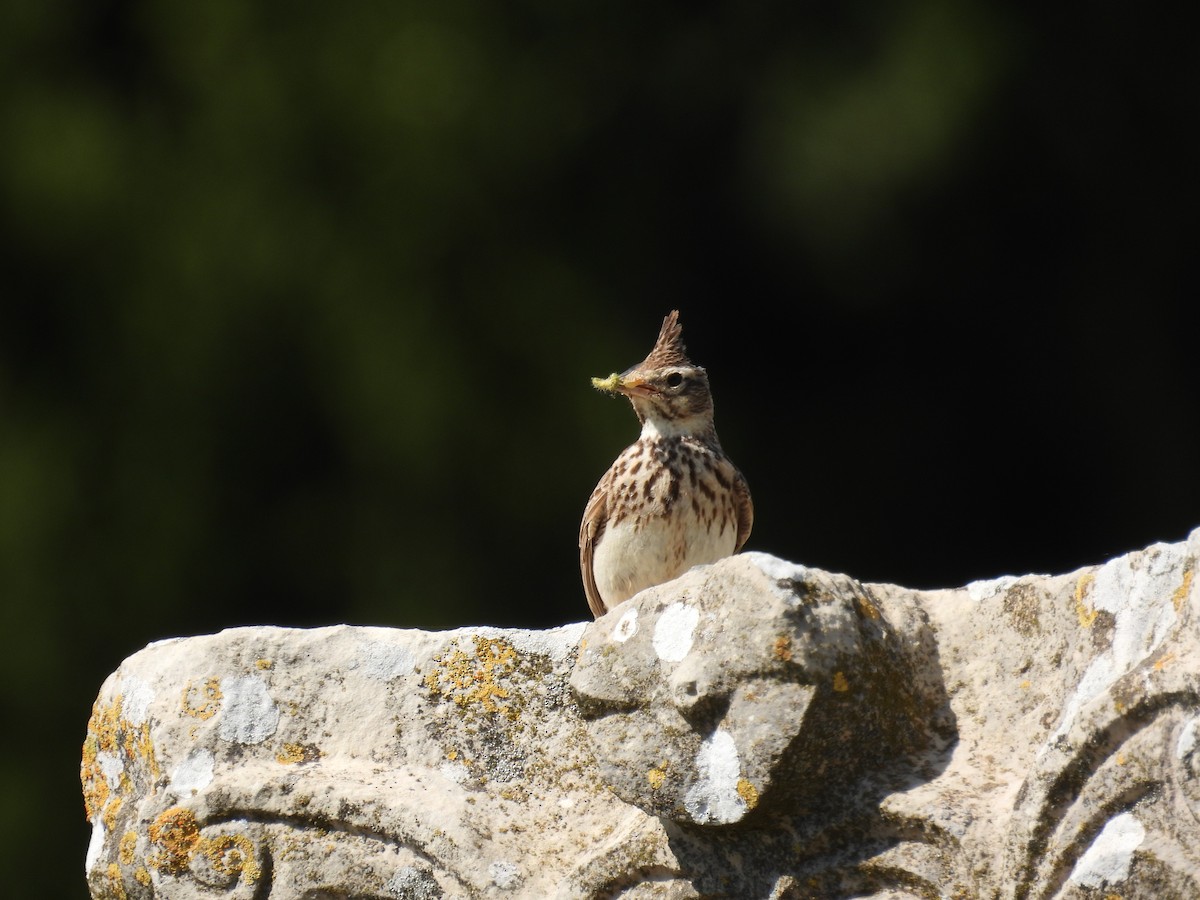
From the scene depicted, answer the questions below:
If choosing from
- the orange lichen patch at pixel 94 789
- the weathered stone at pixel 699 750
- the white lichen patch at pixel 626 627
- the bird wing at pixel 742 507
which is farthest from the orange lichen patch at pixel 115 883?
the bird wing at pixel 742 507

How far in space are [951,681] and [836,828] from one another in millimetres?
312

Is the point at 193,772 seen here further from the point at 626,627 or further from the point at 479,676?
the point at 626,627

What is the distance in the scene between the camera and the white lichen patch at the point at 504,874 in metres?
2.55

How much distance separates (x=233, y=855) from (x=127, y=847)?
22 centimetres

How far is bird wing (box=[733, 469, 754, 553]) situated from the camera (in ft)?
14.0

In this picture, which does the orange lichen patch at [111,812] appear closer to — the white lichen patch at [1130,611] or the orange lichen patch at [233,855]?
the orange lichen patch at [233,855]

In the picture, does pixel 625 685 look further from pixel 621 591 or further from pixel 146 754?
pixel 621 591

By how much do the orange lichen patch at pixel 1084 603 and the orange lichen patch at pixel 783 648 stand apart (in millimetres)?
Answer: 429

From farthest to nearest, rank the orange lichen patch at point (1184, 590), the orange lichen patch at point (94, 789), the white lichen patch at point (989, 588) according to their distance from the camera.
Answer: the orange lichen patch at point (94, 789) → the white lichen patch at point (989, 588) → the orange lichen patch at point (1184, 590)

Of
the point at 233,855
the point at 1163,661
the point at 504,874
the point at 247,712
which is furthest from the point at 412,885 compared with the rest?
the point at 1163,661

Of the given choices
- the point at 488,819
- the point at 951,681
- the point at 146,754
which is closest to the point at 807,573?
the point at 951,681

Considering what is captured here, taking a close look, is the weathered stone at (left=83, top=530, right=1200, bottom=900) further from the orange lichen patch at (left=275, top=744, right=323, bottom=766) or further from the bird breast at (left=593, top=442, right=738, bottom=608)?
the bird breast at (left=593, top=442, right=738, bottom=608)

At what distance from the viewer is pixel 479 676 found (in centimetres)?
275

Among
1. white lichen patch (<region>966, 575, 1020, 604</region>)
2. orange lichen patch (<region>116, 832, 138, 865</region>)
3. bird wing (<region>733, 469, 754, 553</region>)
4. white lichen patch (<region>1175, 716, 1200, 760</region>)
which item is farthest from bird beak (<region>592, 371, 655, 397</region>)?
white lichen patch (<region>1175, 716, 1200, 760</region>)
